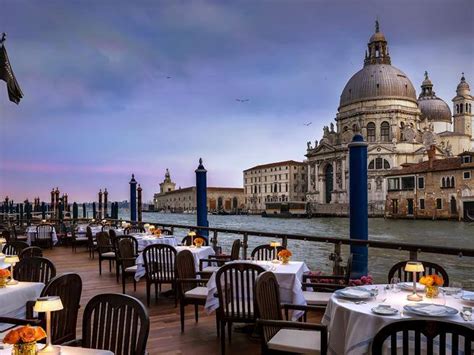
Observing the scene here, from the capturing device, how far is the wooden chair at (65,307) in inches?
131

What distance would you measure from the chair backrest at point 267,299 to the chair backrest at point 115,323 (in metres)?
1.01

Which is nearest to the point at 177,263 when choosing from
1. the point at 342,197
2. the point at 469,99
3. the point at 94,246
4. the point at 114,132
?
the point at 94,246

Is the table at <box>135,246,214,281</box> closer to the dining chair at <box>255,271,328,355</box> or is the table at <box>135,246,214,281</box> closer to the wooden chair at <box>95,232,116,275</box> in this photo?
the wooden chair at <box>95,232,116,275</box>

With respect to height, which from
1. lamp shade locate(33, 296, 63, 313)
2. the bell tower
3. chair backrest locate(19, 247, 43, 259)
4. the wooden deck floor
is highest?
the bell tower

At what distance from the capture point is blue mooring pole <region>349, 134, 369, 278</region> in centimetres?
675

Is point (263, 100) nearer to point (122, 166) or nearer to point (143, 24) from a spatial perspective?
point (122, 166)

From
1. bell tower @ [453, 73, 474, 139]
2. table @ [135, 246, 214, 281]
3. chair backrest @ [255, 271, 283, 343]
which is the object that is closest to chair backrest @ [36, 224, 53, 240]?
table @ [135, 246, 214, 281]

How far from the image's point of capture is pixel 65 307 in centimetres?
343

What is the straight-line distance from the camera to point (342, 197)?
7619 centimetres

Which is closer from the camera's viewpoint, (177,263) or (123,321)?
(123,321)

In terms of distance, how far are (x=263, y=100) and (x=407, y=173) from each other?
25583 mm

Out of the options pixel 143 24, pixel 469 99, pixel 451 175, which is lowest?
pixel 451 175

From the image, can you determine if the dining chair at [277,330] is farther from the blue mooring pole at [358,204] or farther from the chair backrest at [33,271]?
the blue mooring pole at [358,204]

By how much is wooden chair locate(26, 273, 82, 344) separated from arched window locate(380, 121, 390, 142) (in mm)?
80461
